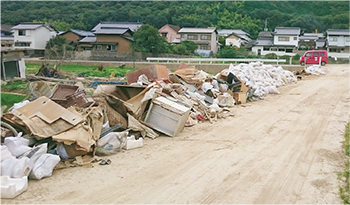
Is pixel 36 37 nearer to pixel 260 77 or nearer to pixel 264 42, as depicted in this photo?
pixel 264 42

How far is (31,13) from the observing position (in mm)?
57156

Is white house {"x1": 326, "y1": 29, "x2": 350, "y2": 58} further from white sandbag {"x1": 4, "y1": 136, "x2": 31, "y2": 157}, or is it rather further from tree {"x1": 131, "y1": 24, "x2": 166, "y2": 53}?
white sandbag {"x1": 4, "y1": 136, "x2": 31, "y2": 157}

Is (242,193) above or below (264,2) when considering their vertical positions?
below

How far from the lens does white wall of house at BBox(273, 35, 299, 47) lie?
44.5 metres

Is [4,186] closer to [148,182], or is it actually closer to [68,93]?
[148,182]

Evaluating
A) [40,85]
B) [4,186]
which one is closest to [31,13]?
[40,85]

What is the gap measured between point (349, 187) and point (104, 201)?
330 centimetres

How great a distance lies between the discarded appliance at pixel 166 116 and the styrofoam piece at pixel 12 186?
3423mm

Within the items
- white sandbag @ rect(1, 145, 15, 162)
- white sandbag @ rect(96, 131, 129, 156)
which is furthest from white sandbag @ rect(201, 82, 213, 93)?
white sandbag @ rect(1, 145, 15, 162)

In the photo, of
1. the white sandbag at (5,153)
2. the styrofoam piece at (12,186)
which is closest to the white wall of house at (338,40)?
the white sandbag at (5,153)

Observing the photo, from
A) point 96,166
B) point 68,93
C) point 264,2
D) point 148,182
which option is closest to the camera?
point 148,182

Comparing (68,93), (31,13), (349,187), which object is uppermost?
(31,13)

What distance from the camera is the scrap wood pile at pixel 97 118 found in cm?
547

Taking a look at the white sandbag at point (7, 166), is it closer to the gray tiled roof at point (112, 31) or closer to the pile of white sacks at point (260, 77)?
the pile of white sacks at point (260, 77)
